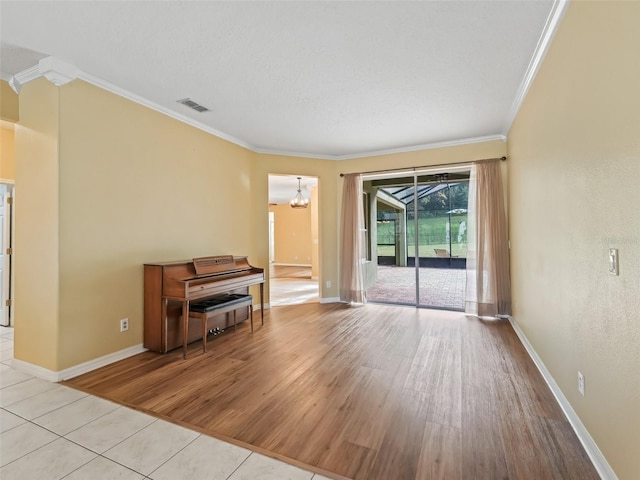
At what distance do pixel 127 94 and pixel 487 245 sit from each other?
15.6ft

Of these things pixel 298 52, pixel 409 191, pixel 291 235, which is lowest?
pixel 291 235

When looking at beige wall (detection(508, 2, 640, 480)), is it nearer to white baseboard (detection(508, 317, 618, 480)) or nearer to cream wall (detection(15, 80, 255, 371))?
white baseboard (detection(508, 317, 618, 480))

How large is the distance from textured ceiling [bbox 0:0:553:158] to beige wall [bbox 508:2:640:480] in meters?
0.55

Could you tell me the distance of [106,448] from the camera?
169cm

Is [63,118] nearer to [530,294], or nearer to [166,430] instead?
[166,430]

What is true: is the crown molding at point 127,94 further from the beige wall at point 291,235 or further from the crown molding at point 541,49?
the beige wall at point 291,235

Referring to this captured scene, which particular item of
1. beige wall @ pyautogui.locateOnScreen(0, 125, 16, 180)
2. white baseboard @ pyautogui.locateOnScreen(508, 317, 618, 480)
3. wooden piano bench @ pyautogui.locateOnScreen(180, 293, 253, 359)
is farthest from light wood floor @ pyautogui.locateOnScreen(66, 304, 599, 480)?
beige wall @ pyautogui.locateOnScreen(0, 125, 16, 180)

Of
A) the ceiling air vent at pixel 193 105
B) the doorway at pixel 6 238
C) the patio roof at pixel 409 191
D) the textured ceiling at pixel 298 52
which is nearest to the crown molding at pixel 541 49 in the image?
the textured ceiling at pixel 298 52

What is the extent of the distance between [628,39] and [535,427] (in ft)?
6.79

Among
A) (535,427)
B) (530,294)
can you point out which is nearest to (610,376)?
(535,427)

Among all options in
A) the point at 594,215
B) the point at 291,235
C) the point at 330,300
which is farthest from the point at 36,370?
the point at 291,235

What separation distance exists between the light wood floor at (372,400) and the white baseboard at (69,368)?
94mm

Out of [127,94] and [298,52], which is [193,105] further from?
[298,52]

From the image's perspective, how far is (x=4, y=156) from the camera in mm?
3719
